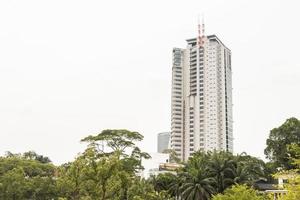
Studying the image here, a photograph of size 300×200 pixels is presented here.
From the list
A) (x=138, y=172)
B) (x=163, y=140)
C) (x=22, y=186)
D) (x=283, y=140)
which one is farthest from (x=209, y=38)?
(x=22, y=186)

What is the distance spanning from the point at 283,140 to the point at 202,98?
58153 mm

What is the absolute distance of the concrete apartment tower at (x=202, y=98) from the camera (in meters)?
117

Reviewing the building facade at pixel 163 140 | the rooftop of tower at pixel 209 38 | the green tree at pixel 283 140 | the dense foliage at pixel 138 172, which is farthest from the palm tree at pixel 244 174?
the building facade at pixel 163 140

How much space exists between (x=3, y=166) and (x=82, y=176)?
26.8 m

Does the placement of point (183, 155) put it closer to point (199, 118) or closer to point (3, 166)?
point (199, 118)

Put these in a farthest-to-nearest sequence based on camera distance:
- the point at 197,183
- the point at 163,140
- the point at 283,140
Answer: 1. the point at 163,140
2. the point at 283,140
3. the point at 197,183

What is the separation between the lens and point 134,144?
56.5 metres

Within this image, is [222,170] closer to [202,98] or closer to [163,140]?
[202,98]

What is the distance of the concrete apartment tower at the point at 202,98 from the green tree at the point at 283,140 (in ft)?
161

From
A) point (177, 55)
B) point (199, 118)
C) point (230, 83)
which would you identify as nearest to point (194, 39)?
point (177, 55)

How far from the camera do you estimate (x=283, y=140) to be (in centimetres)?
6259

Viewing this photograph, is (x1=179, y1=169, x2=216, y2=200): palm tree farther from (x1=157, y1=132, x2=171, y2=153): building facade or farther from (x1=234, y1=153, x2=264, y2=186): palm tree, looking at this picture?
(x1=157, y1=132, x2=171, y2=153): building facade

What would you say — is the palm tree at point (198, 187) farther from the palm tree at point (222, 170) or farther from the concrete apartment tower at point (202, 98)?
the concrete apartment tower at point (202, 98)

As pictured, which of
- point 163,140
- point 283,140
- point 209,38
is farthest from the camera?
point 163,140
